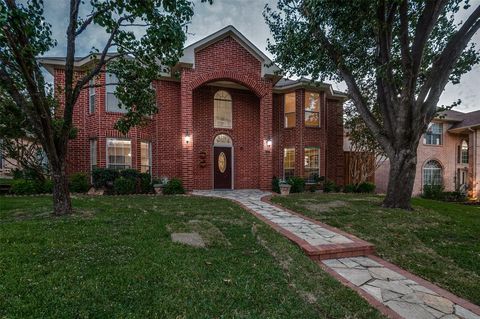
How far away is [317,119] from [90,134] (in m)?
11.5

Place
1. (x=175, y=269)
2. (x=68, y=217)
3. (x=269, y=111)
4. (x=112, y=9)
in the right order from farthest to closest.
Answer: (x=269, y=111), (x=68, y=217), (x=112, y=9), (x=175, y=269)

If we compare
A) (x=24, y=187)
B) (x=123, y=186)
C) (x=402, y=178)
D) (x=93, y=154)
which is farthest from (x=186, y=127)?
(x=402, y=178)

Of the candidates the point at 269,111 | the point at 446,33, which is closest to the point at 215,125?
the point at 269,111

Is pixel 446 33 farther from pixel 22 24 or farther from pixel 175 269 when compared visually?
pixel 22 24

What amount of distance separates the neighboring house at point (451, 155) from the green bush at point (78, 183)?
1984cm

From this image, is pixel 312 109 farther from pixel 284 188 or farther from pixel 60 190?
pixel 60 190

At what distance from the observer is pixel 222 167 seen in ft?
41.3

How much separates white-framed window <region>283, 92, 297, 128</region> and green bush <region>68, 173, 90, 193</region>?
10.1 m

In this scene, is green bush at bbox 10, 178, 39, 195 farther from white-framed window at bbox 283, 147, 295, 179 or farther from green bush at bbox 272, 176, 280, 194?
white-framed window at bbox 283, 147, 295, 179

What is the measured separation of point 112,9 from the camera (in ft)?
16.1

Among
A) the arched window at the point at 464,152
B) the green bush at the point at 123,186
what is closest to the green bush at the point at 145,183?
the green bush at the point at 123,186

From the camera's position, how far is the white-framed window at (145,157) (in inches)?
459

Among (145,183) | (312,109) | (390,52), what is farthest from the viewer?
(312,109)

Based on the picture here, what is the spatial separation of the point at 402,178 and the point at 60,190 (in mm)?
9425
